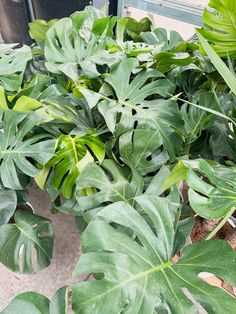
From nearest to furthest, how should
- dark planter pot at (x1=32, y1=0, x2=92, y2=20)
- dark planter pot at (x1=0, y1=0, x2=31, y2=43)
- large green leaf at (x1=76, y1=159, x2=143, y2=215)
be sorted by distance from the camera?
large green leaf at (x1=76, y1=159, x2=143, y2=215), dark planter pot at (x1=32, y1=0, x2=92, y2=20), dark planter pot at (x1=0, y1=0, x2=31, y2=43)

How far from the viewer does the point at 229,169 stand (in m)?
0.69

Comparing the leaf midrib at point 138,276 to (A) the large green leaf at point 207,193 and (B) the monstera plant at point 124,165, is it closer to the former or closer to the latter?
(B) the monstera plant at point 124,165

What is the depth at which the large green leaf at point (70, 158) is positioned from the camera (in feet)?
2.54

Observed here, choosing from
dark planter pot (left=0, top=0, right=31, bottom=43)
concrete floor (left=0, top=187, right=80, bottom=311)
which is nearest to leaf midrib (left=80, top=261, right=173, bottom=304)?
concrete floor (left=0, top=187, right=80, bottom=311)

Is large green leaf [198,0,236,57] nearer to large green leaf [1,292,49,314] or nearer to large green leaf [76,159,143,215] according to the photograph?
large green leaf [76,159,143,215]

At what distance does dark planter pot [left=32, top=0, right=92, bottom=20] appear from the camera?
84.1 inches

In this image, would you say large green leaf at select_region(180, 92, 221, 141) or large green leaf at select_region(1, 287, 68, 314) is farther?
large green leaf at select_region(180, 92, 221, 141)

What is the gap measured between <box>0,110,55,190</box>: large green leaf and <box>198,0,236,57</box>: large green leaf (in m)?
0.49

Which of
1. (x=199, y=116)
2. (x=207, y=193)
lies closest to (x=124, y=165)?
(x=199, y=116)

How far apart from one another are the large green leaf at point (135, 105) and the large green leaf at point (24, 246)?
0.32 meters

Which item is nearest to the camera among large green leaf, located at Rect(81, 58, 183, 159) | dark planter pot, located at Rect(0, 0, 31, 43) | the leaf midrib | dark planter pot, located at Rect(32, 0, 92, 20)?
the leaf midrib

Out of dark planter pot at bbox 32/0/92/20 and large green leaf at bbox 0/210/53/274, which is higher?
dark planter pot at bbox 32/0/92/20

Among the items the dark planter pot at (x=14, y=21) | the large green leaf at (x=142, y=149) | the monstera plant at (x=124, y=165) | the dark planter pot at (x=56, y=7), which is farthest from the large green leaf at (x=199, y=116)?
the dark planter pot at (x=14, y=21)

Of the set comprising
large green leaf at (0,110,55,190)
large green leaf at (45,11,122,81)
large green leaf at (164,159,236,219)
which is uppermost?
large green leaf at (45,11,122,81)
